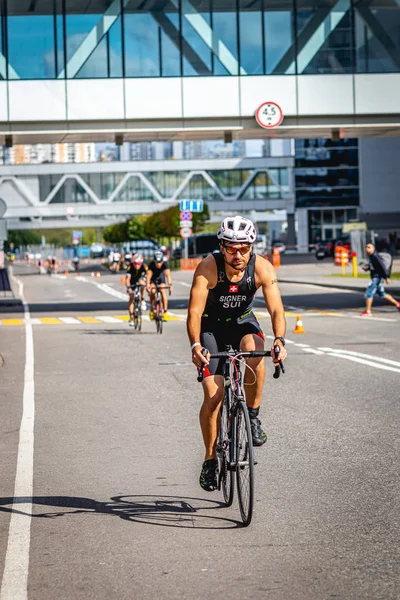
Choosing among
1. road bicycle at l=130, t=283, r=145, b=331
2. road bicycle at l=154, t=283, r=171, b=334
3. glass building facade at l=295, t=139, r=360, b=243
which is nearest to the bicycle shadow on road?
road bicycle at l=154, t=283, r=171, b=334

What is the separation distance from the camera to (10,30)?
32.0 metres

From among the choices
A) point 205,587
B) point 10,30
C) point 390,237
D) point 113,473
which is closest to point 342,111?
point 10,30

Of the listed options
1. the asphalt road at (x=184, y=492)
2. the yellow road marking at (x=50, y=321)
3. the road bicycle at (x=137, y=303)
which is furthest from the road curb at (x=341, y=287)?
the asphalt road at (x=184, y=492)

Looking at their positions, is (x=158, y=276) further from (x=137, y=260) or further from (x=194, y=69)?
(x=194, y=69)

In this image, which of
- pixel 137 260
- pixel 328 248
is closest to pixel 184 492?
pixel 137 260

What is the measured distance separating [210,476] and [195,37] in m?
26.8

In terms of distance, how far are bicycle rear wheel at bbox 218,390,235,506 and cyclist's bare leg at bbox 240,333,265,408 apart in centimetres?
20

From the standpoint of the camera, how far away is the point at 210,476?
718 centimetres

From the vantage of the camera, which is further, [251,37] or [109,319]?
[251,37]

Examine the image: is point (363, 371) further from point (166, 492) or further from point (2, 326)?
point (2, 326)

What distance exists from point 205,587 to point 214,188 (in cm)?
13682

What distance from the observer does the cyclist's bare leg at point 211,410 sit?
7.17 metres

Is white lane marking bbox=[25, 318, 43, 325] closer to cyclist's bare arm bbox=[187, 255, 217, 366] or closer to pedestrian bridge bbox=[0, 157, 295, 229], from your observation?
cyclist's bare arm bbox=[187, 255, 217, 366]

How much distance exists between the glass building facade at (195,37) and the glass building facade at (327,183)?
346 feet
